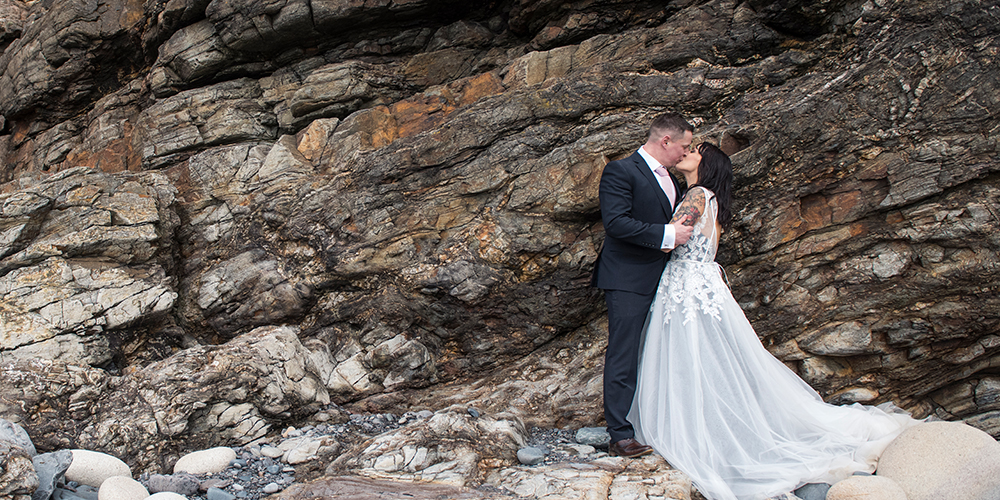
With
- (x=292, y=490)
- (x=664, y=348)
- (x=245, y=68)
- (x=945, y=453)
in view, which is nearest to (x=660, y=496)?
(x=664, y=348)

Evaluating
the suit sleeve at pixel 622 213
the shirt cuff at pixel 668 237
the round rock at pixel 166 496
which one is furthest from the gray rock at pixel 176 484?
the shirt cuff at pixel 668 237

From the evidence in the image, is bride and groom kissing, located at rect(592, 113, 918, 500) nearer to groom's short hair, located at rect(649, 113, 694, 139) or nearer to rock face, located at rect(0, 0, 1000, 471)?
groom's short hair, located at rect(649, 113, 694, 139)

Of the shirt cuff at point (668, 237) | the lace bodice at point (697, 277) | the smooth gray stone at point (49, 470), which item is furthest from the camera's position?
the lace bodice at point (697, 277)

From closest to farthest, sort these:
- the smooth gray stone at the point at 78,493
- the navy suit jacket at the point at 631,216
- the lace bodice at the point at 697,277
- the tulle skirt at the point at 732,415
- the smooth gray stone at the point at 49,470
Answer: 1. the smooth gray stone at the point at 49,470
2. the smooth gray stone at the point at 78,493
3. the tulle skirt at the point at 732,415
4. the lace bodice at the point at 697,277
5. the navy suit jacket at the point at 631,216

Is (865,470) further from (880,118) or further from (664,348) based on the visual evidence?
(880,118)

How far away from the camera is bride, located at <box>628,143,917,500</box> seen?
5004mm

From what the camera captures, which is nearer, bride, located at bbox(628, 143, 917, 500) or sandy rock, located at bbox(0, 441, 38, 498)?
sandy rock, located at bbox(0, 441, 38, 498)

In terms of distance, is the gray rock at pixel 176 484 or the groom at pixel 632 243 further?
the groom at pixel 632 243

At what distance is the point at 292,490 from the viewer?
488 centimetres

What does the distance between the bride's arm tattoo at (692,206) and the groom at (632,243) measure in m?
0.09

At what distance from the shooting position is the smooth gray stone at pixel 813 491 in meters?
4.87

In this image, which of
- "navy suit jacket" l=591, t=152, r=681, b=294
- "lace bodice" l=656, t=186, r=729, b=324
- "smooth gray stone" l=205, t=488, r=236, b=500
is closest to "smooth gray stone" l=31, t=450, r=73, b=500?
"smooth gray stone" l=205, t=488, r=236, b=500

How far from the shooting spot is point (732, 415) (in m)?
5.30

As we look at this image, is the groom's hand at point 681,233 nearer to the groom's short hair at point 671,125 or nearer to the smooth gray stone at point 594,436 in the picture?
the groom's short hair at point 671,125
